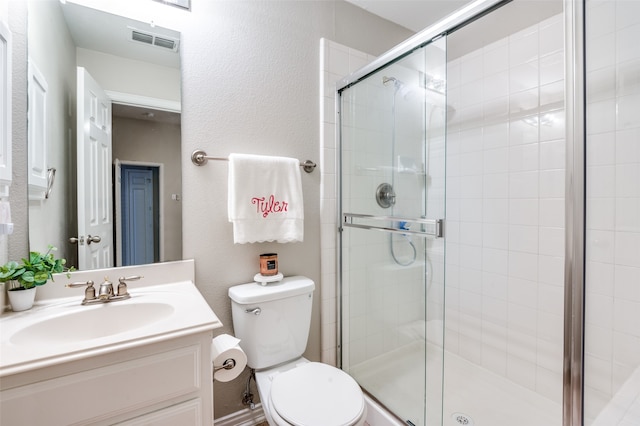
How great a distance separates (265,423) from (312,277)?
0.76m

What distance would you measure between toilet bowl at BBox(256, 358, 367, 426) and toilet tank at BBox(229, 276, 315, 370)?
3.6 inches

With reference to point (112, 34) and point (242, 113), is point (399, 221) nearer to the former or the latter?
point (242, 113)

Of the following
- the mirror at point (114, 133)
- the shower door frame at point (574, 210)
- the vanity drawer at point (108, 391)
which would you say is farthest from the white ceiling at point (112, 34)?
the shower door frame at point (574, 210)

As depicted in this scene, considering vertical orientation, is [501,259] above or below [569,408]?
above

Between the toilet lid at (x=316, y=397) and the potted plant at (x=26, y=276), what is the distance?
890 millimetres

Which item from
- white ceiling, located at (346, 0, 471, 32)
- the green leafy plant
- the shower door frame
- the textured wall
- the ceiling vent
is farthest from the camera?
white ceiling, located at (346, 0, 471, 32)

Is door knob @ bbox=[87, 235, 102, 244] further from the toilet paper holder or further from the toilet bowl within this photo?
the toilet bowl

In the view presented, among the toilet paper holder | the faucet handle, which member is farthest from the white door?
the toilet paper holder

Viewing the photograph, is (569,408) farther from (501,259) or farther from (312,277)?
(312,277)

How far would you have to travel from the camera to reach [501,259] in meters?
1.83

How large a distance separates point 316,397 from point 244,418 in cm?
60

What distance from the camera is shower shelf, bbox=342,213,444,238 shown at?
126 centimetres

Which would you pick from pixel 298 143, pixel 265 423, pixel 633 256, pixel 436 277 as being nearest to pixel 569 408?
pixel 633 256

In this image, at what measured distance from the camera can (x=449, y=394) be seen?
174 centimetres
